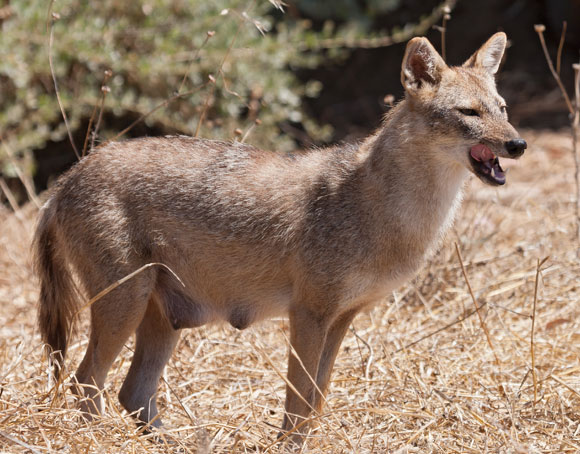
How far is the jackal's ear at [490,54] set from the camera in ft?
14.8

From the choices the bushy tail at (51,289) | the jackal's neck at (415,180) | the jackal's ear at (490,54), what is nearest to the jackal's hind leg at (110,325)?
the bushy tail at (51,289)

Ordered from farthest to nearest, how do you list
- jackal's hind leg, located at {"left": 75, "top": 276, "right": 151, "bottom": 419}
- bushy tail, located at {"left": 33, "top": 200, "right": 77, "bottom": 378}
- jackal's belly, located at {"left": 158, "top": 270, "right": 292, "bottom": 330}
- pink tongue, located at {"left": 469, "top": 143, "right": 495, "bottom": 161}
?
bushy tail, located at {"left": 33, "top": 200, "right": 77, "bottom": 378}
jackal's belly, located at {"left": 158, "top": 270, "right": 292, "bottom": 330}
jackal's hind leg, located at {"left": 75, "top": 276, "right": 151, "bottom": 419}
pink tongue, located at {"left": 469, "top": 143, "right": 495, "bottom": 161}

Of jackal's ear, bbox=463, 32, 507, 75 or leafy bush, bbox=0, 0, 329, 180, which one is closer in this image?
jackal's ear, bbox=463, 32, 507, 75

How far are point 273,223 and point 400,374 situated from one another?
4.23 ft

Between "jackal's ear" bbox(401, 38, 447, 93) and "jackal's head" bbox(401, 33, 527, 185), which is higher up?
"jackal's ear" bbox(401, 38, 447, 93)

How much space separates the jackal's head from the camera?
3.91 metres

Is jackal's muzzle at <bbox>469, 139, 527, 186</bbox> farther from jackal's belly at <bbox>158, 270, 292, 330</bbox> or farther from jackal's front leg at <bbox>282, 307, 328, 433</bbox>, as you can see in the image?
jackal's belly at <bbox>158, 270, 292, 330</bbox>

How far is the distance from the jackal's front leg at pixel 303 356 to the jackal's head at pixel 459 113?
3.40ft

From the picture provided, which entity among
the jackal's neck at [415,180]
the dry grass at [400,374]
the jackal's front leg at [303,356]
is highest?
the jackal's neck at [415,180]

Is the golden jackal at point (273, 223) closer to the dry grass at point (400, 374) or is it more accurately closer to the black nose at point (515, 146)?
the black nose at point (515, 146)

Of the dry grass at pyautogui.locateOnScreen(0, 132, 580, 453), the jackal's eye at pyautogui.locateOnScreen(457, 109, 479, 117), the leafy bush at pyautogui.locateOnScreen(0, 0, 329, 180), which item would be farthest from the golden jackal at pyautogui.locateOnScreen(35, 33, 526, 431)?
the leafy bush at pyautogui.locateOnScreen(0, 0, 329, 180)

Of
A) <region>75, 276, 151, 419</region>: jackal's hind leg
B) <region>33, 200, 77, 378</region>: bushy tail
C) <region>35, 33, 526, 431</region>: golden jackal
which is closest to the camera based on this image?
<region>35, 33, 526, 431</region>: golden jackal

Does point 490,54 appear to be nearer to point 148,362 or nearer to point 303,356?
point 303,356

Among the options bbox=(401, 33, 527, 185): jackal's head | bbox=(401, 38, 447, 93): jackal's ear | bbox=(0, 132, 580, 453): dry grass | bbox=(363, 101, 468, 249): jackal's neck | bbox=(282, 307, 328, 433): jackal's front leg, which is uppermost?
bbox=(401, 38, 447, 93): jackal's ear
